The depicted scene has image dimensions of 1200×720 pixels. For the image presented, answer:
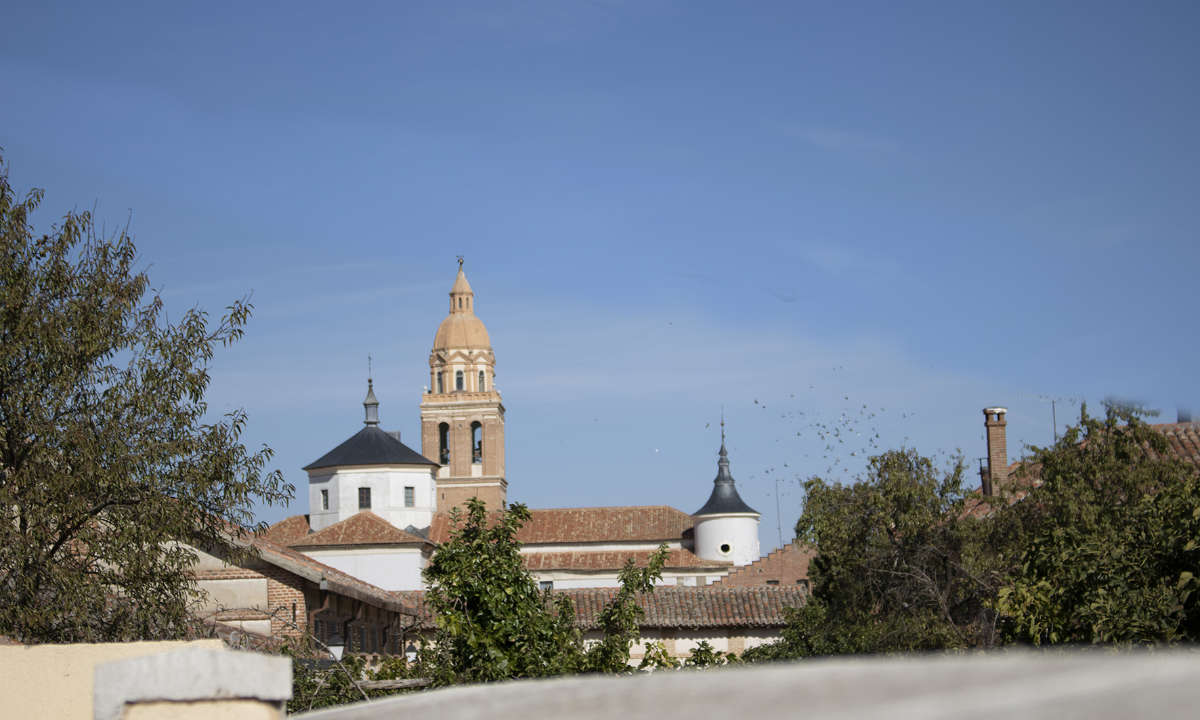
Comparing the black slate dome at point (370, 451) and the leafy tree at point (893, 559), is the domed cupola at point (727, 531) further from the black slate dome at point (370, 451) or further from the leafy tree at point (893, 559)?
the leafy tree at point (893, 559)

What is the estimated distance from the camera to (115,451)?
34.7ft

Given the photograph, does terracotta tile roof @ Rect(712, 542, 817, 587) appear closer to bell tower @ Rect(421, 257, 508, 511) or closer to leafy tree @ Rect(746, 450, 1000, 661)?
bell tower @ Rect(421, 257, 508, 511)

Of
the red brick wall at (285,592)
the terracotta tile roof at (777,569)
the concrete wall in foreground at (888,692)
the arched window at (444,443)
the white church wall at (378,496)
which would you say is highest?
the arched window at (444,443)

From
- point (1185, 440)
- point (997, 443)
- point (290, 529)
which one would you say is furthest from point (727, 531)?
point (1185, 440)

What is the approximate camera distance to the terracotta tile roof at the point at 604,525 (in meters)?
75.4

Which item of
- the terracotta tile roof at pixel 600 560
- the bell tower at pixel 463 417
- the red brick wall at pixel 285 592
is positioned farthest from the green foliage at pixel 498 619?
the bell tower at pixel 463 417

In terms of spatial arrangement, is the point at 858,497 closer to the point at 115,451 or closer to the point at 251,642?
the point at 251,642

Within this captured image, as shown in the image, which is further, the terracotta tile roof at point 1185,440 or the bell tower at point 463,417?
the bell tower at point 463,417

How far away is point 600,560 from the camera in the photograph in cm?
7294

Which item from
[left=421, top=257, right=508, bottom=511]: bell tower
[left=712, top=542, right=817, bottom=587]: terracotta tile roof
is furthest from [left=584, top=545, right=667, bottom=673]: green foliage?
[left=421, top=257, right=508, bottom=511]: bell tower

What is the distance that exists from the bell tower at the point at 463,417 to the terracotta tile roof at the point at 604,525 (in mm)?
6559

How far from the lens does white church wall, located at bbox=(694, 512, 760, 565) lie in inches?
2931

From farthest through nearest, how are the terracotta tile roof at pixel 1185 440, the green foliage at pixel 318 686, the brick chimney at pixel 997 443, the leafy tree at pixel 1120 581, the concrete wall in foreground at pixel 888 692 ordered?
the brick chimney at pixel 997 443 < the terracotta tile roof at pixel 1185 440 < the green foliage at pixel 318 686 < the leafy tree at pixel 1120 581 < the concrete wall in foreground at pixel 888 692

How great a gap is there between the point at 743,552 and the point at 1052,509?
175ft
